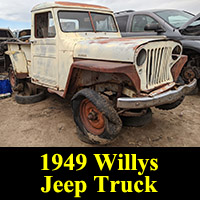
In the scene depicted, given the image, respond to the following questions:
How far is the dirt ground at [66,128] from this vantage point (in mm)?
2963

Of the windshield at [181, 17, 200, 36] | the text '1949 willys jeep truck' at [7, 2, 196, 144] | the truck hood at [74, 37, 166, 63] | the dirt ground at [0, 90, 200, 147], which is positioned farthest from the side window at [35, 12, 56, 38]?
the windshield at [181, 17, 200, 36]

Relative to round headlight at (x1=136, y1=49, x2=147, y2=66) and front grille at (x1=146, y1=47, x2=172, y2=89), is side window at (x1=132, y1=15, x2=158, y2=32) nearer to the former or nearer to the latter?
front grille at (x1=146, y1=47, x2=172, y2=89)

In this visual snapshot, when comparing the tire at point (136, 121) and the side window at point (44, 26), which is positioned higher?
the side window at point (44, 26)

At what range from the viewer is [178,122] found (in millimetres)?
3631

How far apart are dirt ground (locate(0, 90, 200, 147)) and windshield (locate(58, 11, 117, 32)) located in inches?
65.8

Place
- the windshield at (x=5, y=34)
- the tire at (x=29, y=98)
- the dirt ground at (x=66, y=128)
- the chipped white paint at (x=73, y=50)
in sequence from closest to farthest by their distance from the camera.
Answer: the chipped white paint at (x=73, y=50) < the dirt ground at (x=66, y=128) < the tire at (x=29, y=98) < the windshield at (x=5, y=34)

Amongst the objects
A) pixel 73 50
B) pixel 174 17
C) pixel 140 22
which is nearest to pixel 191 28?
pixel 174 17

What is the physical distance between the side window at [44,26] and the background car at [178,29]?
74.5 inches

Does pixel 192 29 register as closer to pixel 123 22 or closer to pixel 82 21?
pixel 123 22

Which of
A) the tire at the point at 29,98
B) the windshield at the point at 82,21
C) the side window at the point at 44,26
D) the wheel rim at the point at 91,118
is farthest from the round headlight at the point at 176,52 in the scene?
the tire at the point at 29,98

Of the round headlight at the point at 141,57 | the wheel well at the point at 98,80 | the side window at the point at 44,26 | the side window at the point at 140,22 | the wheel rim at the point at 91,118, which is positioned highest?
the side window at the point at 140,22

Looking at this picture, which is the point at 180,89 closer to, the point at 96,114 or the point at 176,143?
the point at 176,143

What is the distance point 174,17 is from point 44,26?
3.43m

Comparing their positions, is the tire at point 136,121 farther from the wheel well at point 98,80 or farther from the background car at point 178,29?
the background car at point 178,29
